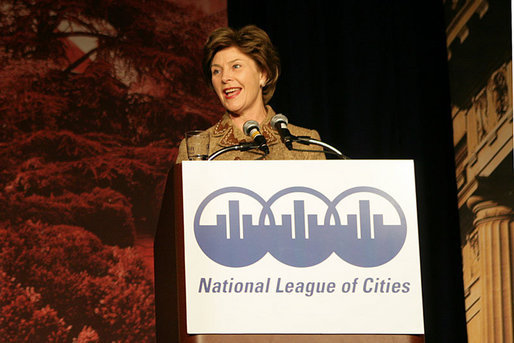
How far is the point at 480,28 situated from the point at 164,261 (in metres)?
2.86

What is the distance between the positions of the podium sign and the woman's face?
115cm

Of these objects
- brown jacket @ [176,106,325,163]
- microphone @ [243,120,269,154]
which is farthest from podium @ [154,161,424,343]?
brown jacket @ [176,106,325,163]

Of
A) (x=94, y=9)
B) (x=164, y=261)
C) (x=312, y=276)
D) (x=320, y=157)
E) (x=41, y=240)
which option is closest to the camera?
(x=312, y=276)

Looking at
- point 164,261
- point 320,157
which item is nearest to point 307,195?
point 164,261

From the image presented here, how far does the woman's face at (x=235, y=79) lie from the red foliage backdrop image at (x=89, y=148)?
122 cm

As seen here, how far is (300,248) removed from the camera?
158cm

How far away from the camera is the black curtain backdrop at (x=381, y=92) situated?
154 inches

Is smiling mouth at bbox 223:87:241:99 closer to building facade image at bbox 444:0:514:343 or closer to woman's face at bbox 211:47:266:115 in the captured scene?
woman's face at bbox 211:47:266:115

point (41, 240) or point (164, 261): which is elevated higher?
point (41, 240)

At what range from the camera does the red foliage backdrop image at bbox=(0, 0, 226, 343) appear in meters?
3.68

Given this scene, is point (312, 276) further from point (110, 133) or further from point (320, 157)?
point (110, 133)

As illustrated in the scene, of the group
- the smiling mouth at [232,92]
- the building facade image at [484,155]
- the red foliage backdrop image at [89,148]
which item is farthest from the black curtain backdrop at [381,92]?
the smiling mouth at [232,92]

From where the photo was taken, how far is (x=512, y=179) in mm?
3885

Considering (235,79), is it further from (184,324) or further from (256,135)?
(184,324)
